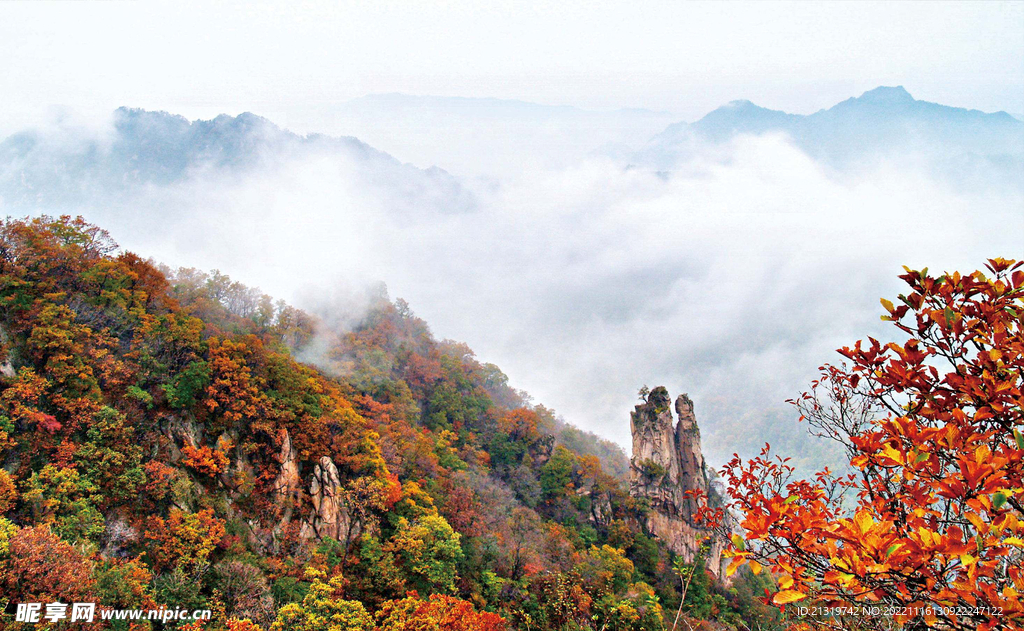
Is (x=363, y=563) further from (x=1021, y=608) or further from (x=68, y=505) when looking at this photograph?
(x=1021, y=608)

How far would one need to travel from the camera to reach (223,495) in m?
18.3

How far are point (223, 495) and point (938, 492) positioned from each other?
71.0 ft

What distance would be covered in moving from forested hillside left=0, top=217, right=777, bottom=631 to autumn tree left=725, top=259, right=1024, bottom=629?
50.9ft

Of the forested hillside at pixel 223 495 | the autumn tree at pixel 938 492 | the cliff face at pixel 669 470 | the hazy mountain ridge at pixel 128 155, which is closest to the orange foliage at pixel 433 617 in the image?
the forested hillside at pixel 223 495

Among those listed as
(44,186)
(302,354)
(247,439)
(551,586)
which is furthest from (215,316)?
(44,186)

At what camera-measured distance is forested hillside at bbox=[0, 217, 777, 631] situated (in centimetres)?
1407

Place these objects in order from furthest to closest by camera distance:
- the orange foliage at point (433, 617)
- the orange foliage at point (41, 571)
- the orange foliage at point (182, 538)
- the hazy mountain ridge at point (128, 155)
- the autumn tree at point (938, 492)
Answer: the hazy mountain ridge at point (128, 155) < the orange foliage at point (433, 617) < the orange foliage at point (182, 538) < the orange foliage at point (41, 571) < the autumn tree at point (938, 492)

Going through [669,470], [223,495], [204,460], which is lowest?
[223,495]

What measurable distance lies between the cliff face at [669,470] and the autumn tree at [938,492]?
119 feet

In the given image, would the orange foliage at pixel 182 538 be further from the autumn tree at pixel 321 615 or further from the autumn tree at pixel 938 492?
the autumn tree at pixel 938 492

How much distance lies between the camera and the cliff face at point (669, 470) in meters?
35.8

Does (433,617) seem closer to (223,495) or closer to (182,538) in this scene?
(182,538)

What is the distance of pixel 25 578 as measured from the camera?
10648 millimetres

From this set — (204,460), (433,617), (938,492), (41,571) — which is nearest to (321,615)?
(433,617)
